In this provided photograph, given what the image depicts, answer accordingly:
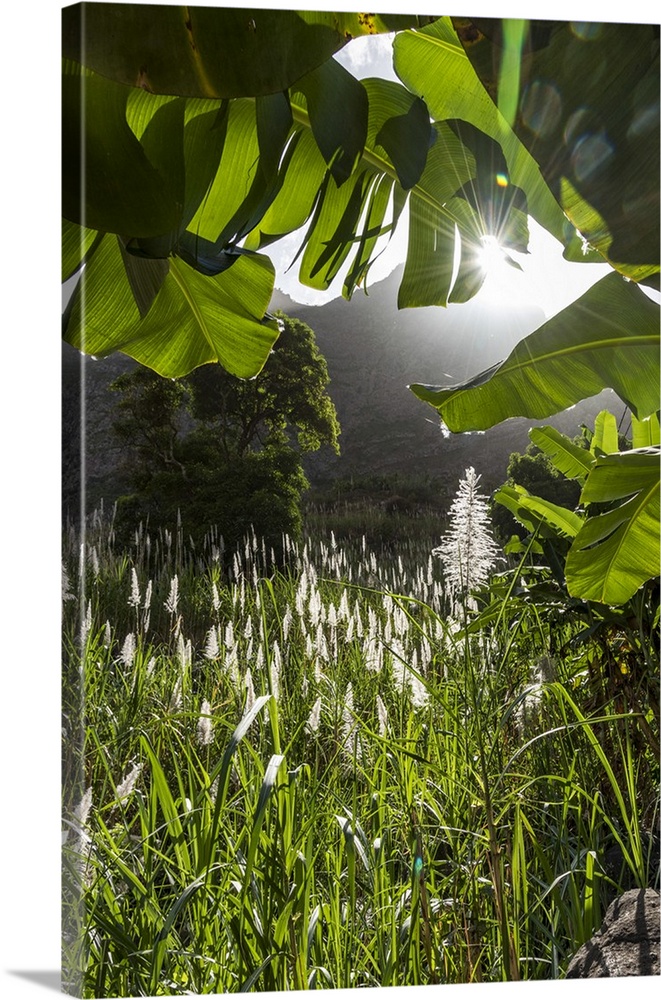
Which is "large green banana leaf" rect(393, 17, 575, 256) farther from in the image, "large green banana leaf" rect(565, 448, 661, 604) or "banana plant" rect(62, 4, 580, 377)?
"large green banana leaf" rect(565, 448, 661, 604)

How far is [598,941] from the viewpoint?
6.16 feet

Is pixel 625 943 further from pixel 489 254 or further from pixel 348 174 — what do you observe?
pixel 348 174

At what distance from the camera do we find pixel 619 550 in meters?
2.04

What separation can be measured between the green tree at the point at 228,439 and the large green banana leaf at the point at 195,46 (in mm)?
443

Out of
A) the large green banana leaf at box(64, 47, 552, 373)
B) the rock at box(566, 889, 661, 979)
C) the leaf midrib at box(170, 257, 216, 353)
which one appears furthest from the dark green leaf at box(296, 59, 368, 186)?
the rock at box(566, 889, 661, 979)

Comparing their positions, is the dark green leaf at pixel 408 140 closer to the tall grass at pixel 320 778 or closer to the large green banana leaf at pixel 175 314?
the large green banana leaf at pixel 175 314

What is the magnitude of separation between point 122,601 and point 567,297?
1.07 m

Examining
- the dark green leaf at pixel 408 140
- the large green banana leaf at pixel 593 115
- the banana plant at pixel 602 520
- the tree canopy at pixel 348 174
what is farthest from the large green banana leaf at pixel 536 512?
the dark green leaf at pixel 408 140

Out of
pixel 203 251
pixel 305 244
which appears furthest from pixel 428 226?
pixel 203 251

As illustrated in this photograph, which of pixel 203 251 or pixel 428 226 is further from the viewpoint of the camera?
pixel 428 226

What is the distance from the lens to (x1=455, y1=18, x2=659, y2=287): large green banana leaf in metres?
1.87
